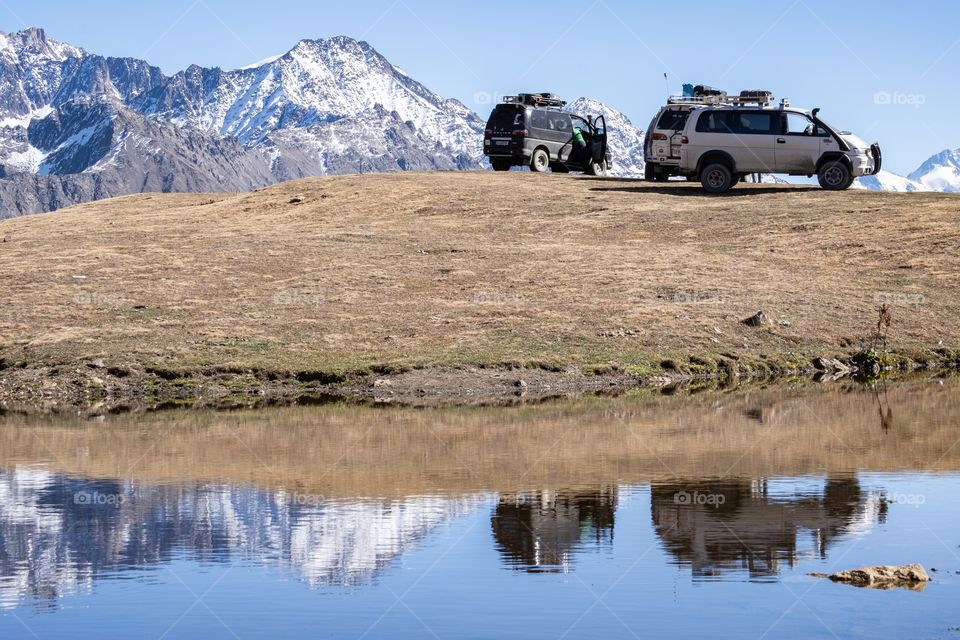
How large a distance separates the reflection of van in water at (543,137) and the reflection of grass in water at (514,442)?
93.9ft

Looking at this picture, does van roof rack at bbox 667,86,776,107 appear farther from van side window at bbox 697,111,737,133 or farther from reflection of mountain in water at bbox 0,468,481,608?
reflection of mountain in water at bbox 0,468,481,608

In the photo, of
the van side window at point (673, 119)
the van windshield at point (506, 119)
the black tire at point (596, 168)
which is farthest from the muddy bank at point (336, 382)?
the black tire at point (596, 168)

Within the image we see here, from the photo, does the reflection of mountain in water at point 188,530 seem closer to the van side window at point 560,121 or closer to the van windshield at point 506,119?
the van windshield at point 506,119

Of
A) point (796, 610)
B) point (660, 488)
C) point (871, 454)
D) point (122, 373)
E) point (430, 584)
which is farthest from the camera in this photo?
point (122, 373)

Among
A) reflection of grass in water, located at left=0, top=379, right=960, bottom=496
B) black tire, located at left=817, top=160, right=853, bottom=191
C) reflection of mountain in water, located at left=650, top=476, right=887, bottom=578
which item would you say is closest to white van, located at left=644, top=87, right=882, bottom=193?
black tire, located at left=817, top=160, right=853, bottom=191

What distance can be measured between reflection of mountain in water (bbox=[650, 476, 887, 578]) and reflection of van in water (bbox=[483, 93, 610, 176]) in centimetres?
3856

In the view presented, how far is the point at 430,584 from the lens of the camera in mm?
11742

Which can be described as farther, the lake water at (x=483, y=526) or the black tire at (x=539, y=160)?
the black tire at (x=539, y=160)

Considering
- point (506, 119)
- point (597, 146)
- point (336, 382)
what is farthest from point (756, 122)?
point (336, 382)

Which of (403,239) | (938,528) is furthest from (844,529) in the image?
(403,239)

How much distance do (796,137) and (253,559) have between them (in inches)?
Result: 1367

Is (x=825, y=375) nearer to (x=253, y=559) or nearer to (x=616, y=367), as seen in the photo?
(x=616, y=367)

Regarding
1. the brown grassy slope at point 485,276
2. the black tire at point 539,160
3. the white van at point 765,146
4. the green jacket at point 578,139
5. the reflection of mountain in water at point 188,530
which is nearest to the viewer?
the reflection of mountain in water at point 188,530

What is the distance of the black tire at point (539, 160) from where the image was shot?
183 ft
